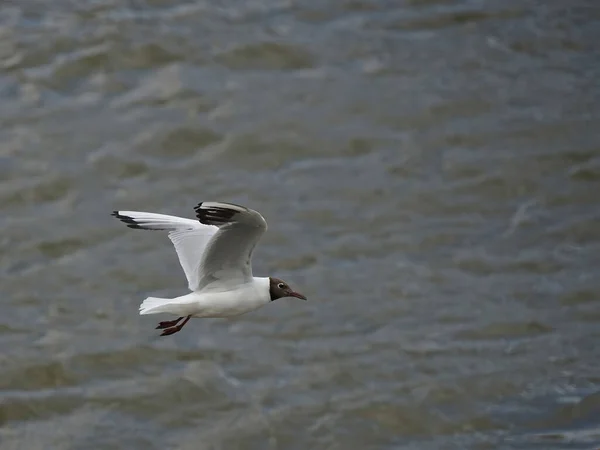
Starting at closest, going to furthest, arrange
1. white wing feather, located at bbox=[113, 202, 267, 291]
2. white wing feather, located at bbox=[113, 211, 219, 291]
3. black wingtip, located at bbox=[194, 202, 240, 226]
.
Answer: black wingtip, located at bbox=[194, 202, 240, 226]
white wing feather, located at bbox=[113, 202, 267, 291]
white wing feather, located at bbox=[113, 211, 219, 291]

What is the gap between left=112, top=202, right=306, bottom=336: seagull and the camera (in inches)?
277

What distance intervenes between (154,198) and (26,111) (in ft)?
7.90

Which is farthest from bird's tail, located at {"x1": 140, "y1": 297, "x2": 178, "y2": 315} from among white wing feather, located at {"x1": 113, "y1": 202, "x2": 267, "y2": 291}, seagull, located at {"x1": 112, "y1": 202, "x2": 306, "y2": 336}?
white wing feather, located at {"x1": 113, "y1": 202, "x2": 267, "y2": 291}

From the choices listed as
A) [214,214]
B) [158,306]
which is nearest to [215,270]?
[158,306]

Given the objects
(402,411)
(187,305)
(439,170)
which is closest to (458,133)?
(439,170)

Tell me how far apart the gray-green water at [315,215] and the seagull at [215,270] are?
394 centimetres

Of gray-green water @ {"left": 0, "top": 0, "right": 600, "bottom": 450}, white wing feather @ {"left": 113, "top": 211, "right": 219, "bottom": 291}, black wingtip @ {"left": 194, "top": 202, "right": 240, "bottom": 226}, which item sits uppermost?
black wingtip @ {"left": 194, "top": 202, "right": 240, "bottom": 226}

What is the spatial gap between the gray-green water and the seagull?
394 centimetres

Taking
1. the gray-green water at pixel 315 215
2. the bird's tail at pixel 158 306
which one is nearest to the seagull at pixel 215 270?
the bird's tail at pixel 158 306

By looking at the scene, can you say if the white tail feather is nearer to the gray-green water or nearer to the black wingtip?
the black wingtip

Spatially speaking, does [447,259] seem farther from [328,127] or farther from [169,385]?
[169,385]

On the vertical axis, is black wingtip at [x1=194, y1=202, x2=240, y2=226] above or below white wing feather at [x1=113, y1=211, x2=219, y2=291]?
above

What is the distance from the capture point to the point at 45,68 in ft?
52.4

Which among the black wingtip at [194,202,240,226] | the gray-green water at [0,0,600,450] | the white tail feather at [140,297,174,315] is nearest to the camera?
the black wingtip at [194,202,240,226]
